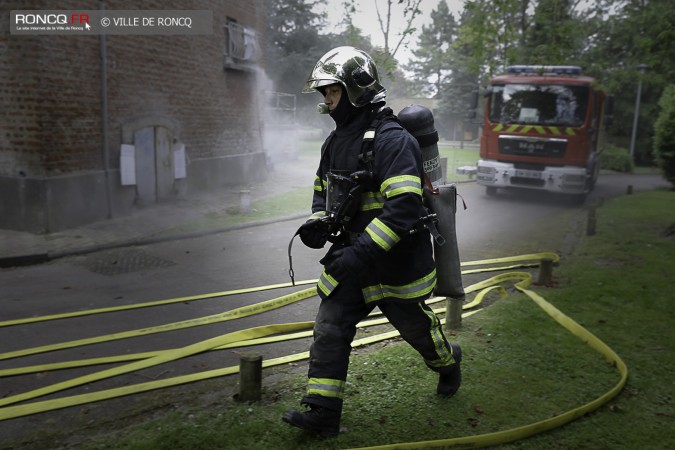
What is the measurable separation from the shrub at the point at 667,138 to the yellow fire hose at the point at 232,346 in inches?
433

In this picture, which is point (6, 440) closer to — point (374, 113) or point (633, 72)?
point (374, 113)

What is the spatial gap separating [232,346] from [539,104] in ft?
37.0

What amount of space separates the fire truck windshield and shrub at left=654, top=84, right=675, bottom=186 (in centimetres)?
314

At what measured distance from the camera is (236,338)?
16.1 feet

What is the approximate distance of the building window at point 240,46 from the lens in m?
15.0

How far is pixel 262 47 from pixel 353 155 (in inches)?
574

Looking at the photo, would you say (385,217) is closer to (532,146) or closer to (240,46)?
(532,146)

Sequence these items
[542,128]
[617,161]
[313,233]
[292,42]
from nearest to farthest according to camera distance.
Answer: [313,233]
[542,128]
[617,161]
[292,42]

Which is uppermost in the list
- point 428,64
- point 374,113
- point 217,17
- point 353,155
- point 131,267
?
point 428,64

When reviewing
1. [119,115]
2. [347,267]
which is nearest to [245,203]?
[119,115]

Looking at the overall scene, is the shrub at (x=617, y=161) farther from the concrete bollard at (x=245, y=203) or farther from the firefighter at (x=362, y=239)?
the firefighter at (x=362, y=239)

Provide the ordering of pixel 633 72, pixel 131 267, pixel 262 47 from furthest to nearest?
pixel 262 47, pixel 633 72, pixel 131 267

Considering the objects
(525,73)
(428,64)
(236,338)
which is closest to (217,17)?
(525,73)

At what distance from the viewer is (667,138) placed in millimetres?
15398
